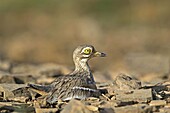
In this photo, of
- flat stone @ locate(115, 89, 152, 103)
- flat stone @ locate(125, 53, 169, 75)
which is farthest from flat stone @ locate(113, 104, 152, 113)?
flat stone @ locate(125, 53, 169, 75)

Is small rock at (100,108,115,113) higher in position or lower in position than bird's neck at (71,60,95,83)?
lower

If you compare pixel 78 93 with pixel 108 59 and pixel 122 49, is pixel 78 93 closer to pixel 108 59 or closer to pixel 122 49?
pixel 108 59

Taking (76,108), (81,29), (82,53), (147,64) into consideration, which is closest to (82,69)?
(82,53)

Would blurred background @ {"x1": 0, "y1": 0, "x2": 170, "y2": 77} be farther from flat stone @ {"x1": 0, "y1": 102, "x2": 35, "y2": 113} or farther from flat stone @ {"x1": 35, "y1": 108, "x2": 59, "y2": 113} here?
flat stone @ {"x1": 35, "y1": 108, "x2": 59, "y2": 113}

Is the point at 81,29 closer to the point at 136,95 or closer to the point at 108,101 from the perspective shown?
the point at 136,95

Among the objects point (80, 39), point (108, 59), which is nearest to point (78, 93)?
point (108, 59)
